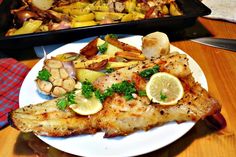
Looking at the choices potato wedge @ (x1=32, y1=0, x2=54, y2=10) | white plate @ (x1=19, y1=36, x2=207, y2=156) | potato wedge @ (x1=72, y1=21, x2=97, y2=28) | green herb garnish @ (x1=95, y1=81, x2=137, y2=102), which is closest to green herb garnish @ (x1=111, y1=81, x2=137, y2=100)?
green herb garnish @ (x1=95, y1=81, x2=137, y2=102)

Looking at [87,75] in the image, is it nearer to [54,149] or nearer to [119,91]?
[119,91]

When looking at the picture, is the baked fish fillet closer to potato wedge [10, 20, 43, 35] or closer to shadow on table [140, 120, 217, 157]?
shadow on table [140, 120, 217, 157]

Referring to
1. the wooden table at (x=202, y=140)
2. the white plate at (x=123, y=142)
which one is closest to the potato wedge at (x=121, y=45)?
the wooden table at (x=202, y=140)

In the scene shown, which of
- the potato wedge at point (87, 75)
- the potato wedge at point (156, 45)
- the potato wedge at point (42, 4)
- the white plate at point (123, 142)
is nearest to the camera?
the white plate at point (123, 142)

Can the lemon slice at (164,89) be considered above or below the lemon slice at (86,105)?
above

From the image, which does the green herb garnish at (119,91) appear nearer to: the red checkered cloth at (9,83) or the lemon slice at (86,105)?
the lemon slice at (86,105)

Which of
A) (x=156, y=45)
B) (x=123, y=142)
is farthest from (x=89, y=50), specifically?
(x=123, y=142)

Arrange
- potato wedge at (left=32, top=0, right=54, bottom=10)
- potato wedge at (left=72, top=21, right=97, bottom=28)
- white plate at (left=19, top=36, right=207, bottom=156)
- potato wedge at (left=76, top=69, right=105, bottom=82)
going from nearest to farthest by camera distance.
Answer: white plate at (left=19, top=36, right=207, bottom=156), potato wedge at (left=76, top=69, right=105, bottom=82), potato wedge at (left=72, top=21, right=97, bottom=28), potato wedge at (left=32, top=0, right=54, bottom=10)
